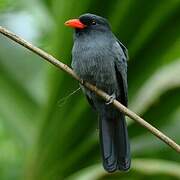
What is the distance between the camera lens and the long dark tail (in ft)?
14.1

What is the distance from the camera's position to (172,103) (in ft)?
16.8

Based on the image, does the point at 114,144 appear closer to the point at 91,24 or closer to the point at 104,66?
the point at 104,66

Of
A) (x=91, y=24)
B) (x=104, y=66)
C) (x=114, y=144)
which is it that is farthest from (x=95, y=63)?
(x=114, y=144)

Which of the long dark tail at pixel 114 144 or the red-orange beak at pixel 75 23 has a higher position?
the red-orange beak at pixel 75 23

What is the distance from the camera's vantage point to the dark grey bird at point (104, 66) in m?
4.44

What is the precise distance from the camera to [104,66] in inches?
177

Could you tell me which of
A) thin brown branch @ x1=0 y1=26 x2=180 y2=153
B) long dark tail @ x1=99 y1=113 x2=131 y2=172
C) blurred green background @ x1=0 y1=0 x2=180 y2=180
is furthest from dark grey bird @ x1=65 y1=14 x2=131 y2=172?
thin brown branch @ x1=0 y1=26 x2=180 y2=153

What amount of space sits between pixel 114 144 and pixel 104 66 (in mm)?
472

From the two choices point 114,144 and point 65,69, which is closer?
point 65,69

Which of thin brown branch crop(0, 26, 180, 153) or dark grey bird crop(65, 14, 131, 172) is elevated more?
dark grey bird crop(65, 14, 131, 172)

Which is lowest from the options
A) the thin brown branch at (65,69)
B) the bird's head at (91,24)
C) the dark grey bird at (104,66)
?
the thin brown branch at (65,69)

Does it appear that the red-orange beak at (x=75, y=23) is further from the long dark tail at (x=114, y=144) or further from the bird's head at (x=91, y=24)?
the long dark tail at (x=114, y=144)

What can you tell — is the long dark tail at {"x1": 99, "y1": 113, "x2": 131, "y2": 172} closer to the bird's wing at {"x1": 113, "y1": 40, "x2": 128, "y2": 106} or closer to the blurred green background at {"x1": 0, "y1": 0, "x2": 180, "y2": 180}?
the bird's wing at {"x1": 113, "y1": 40, "x2": 128, "y2": 106}

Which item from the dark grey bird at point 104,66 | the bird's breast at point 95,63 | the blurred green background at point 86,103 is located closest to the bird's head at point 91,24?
the dark grey bird at point 104,66
